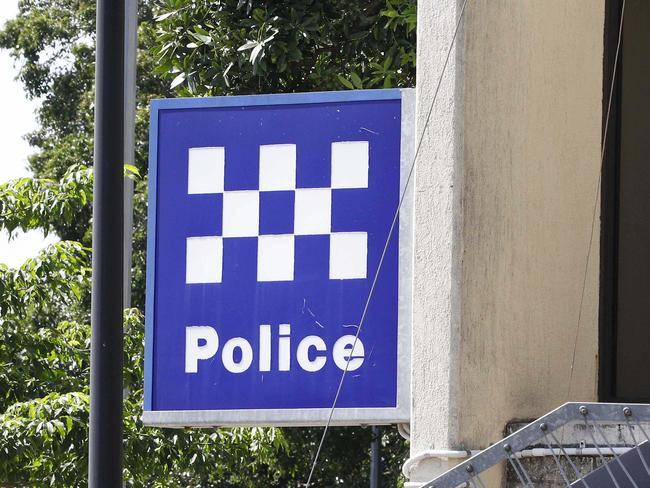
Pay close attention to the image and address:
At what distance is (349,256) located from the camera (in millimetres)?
5930

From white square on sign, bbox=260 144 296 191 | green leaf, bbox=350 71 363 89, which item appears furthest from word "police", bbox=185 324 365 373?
green leaf, bbox=350 71 363 89

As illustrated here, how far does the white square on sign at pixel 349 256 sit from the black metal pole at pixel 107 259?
96 centimetres

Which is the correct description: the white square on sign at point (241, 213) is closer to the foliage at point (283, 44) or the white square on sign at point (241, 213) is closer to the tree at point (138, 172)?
the tree at point (138, 172)

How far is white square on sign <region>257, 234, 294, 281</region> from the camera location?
6.00 meters

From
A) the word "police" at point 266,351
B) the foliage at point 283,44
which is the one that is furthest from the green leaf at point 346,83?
the word "police" at point 266,351

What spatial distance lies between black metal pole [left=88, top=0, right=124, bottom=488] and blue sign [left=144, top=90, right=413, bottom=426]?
0.92 feet

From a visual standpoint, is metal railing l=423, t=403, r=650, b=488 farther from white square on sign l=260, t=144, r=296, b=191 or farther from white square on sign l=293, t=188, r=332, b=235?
white square on sign l=260, t=144, r=296, b=191

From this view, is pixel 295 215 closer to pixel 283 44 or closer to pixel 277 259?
pixel 277 259

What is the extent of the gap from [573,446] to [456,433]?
488 mm

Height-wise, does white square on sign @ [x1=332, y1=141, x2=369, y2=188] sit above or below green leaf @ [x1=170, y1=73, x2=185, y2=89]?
below

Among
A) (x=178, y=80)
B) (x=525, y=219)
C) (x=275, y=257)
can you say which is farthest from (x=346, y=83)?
(x=525, y=219)

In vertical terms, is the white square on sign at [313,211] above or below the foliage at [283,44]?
below

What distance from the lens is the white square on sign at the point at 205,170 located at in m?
6.16

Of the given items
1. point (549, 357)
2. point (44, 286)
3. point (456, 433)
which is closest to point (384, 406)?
point (456, 433)
